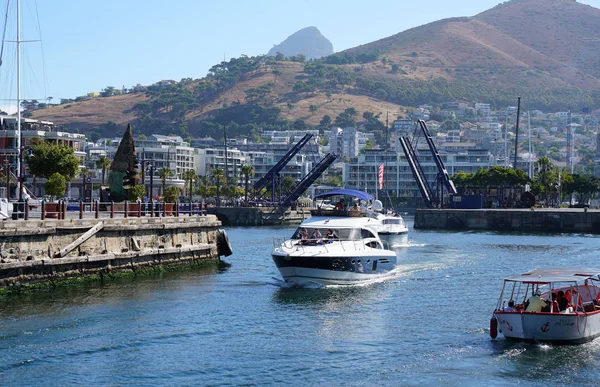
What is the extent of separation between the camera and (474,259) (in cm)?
7256

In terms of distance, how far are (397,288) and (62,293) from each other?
18503 millimetres

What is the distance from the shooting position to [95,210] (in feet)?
193

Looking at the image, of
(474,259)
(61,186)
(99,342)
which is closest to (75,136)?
(61,186)

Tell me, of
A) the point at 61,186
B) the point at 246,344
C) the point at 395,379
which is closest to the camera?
the point at 395,379

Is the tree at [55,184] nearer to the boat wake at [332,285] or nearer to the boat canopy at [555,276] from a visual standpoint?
the boat wake at [332,285]

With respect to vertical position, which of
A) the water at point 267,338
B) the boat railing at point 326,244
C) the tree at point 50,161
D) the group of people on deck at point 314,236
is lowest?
the water at point 267,338

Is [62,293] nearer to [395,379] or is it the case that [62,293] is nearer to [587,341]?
[395,379]

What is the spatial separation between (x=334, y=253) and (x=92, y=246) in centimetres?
1310

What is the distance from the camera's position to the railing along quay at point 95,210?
4866 centimetres

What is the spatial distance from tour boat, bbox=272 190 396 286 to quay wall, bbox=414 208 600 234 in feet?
238

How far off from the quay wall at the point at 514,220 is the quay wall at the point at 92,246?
72513mm

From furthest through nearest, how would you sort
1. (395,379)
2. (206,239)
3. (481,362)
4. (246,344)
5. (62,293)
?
(206,239)
(62,293)
(246,344)
(481,362)
(395,379)

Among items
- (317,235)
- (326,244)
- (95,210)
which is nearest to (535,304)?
(326,244)

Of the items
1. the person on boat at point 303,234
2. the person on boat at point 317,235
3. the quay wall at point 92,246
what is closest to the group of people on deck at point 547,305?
the person on boat at point 317,235
